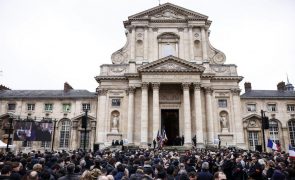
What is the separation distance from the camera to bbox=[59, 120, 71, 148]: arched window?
1699 inches

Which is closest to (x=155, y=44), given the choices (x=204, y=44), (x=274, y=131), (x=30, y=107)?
(x=204, y=44)

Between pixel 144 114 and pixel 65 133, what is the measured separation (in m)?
15.2

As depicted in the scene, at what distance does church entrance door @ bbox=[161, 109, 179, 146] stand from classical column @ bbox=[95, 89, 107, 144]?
28.9ft

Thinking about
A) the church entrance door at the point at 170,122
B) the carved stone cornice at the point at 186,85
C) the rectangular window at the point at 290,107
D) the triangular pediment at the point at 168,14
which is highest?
the triangular pediment at the point at 168,14

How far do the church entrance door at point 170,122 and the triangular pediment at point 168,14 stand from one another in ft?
50.0

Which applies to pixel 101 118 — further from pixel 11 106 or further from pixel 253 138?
pixel 253 138

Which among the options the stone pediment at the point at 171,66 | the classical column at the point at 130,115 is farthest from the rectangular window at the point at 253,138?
the classical column at the point at 130,115

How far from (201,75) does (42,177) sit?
3326 cm

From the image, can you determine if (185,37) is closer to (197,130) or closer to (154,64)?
(154,64)

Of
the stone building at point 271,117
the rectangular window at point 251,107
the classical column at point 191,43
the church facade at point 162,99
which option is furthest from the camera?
the rectangular window at point 251,107

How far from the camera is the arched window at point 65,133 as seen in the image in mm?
43156

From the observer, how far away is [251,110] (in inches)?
1742

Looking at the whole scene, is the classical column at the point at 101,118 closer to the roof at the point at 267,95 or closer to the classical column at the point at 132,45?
the classical column at the point at 132,45

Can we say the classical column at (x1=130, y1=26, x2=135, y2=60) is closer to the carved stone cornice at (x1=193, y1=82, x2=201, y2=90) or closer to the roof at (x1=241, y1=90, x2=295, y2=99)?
the carved stone cornice at (x1=193, y1=82, x2=201, y2=90)
